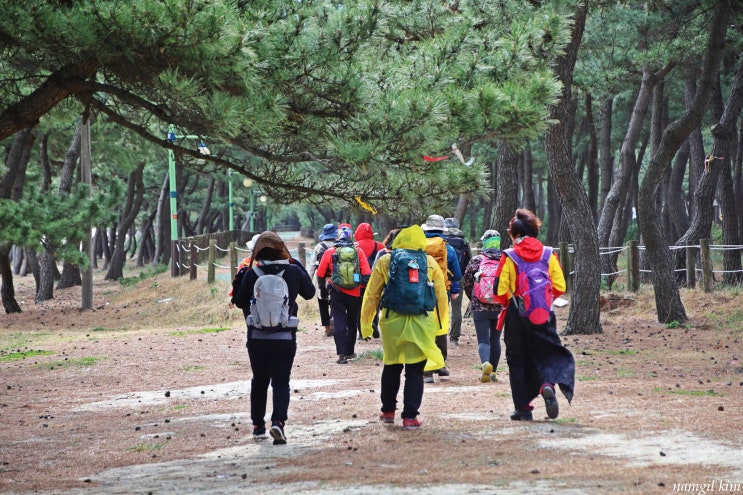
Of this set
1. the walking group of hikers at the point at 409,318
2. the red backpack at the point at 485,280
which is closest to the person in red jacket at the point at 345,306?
the red backpack at the point at 485,280

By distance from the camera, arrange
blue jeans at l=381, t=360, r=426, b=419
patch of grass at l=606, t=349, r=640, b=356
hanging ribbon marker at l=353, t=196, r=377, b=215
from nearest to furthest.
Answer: blue jeans at l=381, t=360, r=426, b=419 → hanging ribbon marker at l=353, t=196, r=377, b=215 → patch of grass at l=606, t=349, r=640, b=356

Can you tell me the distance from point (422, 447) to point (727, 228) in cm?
1802

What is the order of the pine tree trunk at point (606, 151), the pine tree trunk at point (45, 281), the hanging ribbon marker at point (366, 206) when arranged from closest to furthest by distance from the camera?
the hanging ribbon marker at point (366, 206) → the pine tree trunk at point (606, 151) → the pine tree trunk at point (45, 281)

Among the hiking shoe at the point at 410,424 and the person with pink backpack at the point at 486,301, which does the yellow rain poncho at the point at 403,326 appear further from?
the person with pink backpack at the point at 486,301

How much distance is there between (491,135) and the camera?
26.9 ft

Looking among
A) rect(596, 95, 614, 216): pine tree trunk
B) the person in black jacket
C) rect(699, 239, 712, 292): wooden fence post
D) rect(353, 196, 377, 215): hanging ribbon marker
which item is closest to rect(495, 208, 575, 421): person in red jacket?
rect(353, 196, 377, 215): hanging ribbon marker

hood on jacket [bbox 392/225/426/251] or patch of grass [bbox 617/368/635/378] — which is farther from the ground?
hood on jacket [bbox 392/225/426/251]

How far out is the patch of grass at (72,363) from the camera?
46.5ft

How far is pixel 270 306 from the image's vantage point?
7305 millimetres

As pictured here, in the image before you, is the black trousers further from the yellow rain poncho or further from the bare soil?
the yellow rain poncho

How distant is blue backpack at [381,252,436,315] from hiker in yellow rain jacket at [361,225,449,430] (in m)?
0.07

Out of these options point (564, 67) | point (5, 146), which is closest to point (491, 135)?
point (564, 67)

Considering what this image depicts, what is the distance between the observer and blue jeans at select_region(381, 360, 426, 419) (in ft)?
25.0

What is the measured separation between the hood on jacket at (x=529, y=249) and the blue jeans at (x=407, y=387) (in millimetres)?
1216
